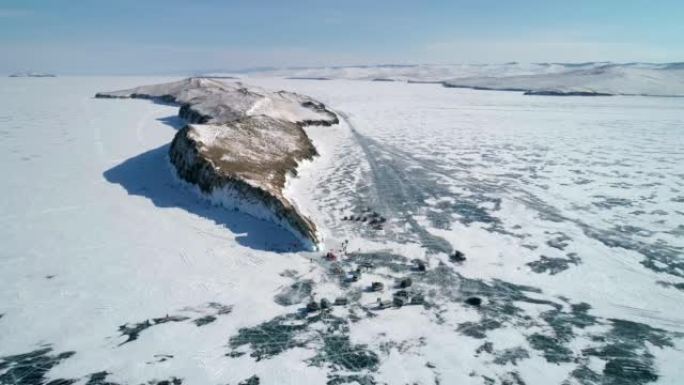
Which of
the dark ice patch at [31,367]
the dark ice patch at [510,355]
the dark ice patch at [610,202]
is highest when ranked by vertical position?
the dark ice patch at [610,202]

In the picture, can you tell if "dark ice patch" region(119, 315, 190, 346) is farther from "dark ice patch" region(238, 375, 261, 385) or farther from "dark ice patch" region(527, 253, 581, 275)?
"dark ice patch" region(527, 253, 581, 275)

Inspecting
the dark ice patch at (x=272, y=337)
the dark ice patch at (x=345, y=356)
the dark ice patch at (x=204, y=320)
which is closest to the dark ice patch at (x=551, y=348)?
the dark ice patch at (x=345, y=356)

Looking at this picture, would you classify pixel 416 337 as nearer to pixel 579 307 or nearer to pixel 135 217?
pixel 579 307

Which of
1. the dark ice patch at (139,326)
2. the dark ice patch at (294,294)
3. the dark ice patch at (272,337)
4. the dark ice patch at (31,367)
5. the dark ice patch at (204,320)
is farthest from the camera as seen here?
the dark ice patch at (294,294)

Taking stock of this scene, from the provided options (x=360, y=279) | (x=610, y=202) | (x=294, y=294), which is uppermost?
(x=610, y=202)

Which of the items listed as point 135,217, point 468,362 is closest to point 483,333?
point 468,362

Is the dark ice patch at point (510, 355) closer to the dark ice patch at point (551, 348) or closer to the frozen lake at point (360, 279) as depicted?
the frozen lake at point (360, 279)

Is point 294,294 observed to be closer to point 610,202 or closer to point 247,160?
point 247,160

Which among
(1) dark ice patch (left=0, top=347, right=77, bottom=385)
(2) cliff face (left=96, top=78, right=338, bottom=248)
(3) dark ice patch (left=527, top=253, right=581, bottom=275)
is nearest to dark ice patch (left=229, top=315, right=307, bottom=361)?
(1) dark ice patch (left=0, top=347, right=77, bottom=385)

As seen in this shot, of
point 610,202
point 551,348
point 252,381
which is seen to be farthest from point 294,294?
point 610,202

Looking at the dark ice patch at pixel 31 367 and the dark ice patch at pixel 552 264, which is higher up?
the dark ice patch at pixel 552 264
